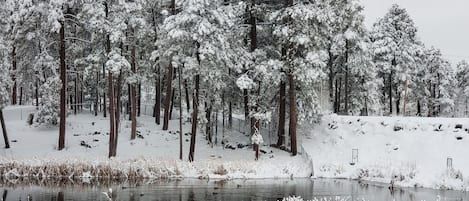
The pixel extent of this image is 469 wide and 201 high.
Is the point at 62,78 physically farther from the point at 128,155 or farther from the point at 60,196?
the point at 60,196

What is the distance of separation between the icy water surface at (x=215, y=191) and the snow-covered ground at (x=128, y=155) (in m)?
1.70

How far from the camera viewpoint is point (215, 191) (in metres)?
23.4

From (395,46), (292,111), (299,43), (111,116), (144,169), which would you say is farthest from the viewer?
(395,46)

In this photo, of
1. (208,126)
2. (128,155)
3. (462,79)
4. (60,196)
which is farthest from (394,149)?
(462,79)

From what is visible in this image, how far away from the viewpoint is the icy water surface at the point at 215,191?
21.3 meters

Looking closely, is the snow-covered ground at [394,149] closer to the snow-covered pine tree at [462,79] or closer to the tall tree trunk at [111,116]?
the tall tree trunk at [111,116]

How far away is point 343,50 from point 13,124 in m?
26.5

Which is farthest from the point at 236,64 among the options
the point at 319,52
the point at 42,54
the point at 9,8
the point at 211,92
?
the point at 9,8

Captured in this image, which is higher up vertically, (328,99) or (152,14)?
(152,14)

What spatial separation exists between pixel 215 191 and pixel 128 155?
1219cm

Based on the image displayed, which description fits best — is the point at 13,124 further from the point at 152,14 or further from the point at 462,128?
the point at 462,128

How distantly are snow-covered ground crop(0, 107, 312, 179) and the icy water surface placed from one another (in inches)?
66.8

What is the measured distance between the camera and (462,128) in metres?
31.8

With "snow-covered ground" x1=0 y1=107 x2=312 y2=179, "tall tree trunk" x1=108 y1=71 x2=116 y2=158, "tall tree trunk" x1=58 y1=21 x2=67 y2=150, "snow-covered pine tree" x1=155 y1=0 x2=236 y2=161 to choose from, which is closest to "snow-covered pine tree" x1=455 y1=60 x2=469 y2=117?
"snow-covered ground" x1=0 y1=107 x2=312 y2=179
